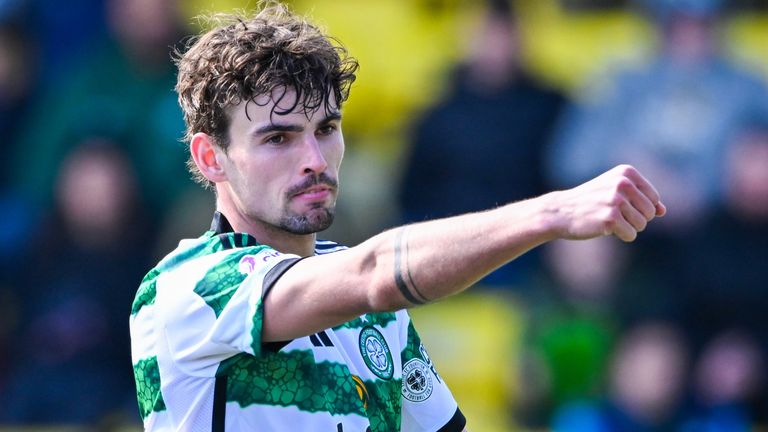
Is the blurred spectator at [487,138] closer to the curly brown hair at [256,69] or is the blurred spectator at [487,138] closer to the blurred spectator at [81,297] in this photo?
the blurred spectator at [81,297]

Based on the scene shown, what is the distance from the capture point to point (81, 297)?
28.4ft

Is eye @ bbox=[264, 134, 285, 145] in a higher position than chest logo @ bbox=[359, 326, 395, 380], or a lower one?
higher

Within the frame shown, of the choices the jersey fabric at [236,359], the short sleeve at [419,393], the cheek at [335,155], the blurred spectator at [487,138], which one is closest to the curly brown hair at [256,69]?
the cheek at [335,155]

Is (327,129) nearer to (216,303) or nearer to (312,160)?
(312,160)

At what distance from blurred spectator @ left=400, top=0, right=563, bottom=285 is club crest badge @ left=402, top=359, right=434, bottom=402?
465 cm

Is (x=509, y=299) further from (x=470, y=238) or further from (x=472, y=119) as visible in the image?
(x=470, y=238)

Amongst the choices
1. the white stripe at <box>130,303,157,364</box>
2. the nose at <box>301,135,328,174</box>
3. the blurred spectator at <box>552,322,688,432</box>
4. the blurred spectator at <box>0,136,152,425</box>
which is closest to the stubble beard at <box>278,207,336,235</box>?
the nose at <box>301,135,328,174</box>

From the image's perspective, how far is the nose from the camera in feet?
13.0

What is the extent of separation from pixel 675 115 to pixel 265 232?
565cm

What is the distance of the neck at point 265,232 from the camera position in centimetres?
414

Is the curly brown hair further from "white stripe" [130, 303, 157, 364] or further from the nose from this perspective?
"white stripe" [130, 303, 157, 364]

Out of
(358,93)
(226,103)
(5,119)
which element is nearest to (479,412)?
(358,93)

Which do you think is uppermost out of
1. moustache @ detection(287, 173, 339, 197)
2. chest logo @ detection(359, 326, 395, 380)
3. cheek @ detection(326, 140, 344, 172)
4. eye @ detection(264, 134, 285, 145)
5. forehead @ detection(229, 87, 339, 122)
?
forehead @ detection(229, 87, 339, 122)

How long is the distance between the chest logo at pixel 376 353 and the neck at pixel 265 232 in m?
0.33
